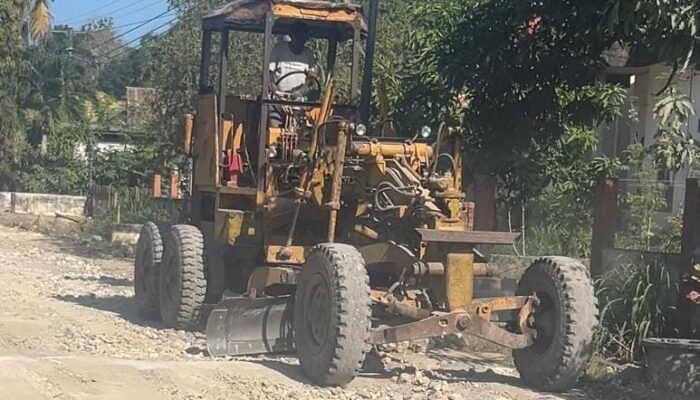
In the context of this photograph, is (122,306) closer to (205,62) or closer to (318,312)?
(205,62)

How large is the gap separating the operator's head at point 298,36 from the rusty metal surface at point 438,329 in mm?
4283

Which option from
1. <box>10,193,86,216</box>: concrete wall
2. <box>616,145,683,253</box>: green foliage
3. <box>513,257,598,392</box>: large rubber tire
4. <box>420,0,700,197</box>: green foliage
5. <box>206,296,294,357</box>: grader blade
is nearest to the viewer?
<box>513,257,598,392</box>: large rubber tire

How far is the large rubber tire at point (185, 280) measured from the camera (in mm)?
11344

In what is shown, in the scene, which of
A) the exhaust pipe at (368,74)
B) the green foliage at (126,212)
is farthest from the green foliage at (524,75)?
the green foliage at (126,212)

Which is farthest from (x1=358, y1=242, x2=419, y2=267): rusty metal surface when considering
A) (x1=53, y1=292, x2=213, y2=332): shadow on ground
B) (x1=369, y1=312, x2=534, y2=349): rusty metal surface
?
(x1=53, y1=292, x2=213, y2=332): shadow on ground

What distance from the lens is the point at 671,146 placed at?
9898 mm

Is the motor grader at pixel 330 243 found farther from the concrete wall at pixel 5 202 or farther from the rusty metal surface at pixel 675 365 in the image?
the concrete wall at pixel 5 202

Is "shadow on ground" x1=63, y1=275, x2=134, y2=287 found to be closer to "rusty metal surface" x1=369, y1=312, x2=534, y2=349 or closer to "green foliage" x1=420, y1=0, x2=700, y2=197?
"green foliage" x1=420, y1=0, x2=700, y2=197

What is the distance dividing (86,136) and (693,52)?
36.6 metres

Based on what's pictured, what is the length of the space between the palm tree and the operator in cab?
97.4 feet

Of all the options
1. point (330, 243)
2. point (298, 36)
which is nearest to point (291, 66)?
point (298, 36)

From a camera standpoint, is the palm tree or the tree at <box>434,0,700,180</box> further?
the palm tree

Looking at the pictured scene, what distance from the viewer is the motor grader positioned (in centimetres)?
872

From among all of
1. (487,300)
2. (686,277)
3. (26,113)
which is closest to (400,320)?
(487,300)
